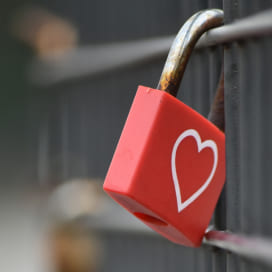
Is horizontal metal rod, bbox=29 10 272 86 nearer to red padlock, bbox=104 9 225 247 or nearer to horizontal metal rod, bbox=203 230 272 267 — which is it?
red padlock, bbox=104 9 225 247

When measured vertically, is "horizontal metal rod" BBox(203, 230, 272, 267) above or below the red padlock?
below

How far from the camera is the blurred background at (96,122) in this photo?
1.82ft

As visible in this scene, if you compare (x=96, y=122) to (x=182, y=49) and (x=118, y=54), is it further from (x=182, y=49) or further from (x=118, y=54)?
(x=182, y=49)

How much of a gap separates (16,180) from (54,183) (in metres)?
0.16

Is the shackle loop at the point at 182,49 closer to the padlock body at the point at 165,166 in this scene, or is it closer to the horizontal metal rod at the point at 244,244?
the padlock body at the point at 165,166

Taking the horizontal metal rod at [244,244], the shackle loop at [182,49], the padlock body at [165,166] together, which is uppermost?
the shackle loop at [182,49]

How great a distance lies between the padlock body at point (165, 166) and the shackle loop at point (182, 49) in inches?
0.9

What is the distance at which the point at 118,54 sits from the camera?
101 cm

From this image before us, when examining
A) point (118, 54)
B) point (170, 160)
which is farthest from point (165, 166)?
point (118, 54)

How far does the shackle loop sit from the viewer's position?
52 cm

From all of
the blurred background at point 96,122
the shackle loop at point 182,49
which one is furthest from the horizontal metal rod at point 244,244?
the shackle loop at point 182,49

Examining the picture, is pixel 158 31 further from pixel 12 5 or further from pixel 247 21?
pixel 12 5

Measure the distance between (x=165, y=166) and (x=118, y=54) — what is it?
55 cm

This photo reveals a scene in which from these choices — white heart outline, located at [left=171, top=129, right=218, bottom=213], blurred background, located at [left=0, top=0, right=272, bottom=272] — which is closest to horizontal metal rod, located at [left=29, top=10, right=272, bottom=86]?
blurred background, located at [left=0, top=0, right=272, bottom=272]
